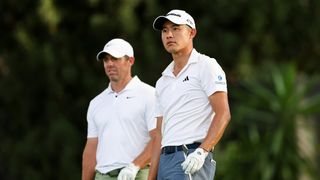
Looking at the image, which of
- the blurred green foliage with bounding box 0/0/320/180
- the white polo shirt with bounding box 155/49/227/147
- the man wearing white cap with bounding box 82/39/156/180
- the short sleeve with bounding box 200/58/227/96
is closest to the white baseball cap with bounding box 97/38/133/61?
the man wearing white cap with bounding box 82/39/156/180

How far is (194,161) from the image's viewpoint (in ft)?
22.8

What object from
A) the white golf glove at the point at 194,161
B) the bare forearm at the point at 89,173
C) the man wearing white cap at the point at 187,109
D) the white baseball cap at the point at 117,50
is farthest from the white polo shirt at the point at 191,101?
the bare forearm at the point at 89,173

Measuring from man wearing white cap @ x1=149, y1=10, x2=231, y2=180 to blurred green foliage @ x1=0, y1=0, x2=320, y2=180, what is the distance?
35.0 feet

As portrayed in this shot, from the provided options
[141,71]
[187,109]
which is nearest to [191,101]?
[187,109]

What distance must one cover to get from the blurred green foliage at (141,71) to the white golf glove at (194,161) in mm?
11036

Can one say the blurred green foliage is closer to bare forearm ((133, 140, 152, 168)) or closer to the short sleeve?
bare forearm ((133, 140, 152, 168))

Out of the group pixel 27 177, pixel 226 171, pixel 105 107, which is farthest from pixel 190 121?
pixel 27 177

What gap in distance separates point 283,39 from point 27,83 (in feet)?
14.8

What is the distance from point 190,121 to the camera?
724cm

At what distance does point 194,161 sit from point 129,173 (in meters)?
1.40

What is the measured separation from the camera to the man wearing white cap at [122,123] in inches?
333

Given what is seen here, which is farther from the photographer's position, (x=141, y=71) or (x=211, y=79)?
(x=141, y=71)

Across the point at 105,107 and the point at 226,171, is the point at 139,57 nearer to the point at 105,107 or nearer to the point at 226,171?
the point at 226,171

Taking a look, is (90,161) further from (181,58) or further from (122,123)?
(181,58)
